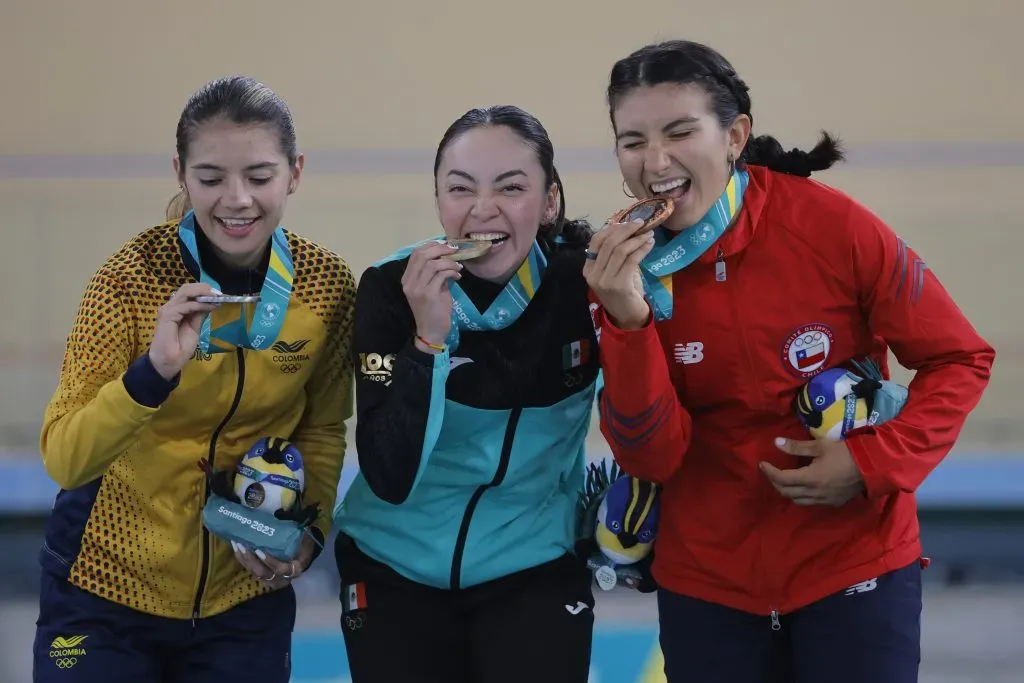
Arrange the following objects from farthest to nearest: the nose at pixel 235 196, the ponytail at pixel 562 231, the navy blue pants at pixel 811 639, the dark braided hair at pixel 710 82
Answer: the ponytail at pixel 562 231, the nose at pixel 235 196, the dark braided hair at pixel 710 82, the navy blue pants at pixel 811 639

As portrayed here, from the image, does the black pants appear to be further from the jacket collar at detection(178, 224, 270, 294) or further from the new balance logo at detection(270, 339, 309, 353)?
the jacket collar at detection(178, 224, 270, 294)

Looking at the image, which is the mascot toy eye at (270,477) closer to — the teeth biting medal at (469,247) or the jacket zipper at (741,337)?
the teeth biting medal at (469,247)

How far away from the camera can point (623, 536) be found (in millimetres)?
2246

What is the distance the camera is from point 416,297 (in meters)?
2.16

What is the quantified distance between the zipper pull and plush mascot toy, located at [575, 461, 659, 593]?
41 centimetres

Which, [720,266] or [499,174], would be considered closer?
[720,266]

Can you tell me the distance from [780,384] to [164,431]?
3.63ft

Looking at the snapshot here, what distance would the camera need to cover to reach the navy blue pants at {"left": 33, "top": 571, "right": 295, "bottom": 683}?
2215 millimetres

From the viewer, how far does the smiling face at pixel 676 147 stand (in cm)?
210

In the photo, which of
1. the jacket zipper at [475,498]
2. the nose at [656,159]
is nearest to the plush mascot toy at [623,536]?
the jacket zipper at [475,498]

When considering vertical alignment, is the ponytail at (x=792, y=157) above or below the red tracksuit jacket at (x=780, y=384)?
above

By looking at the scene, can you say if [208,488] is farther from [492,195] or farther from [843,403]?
[843,403]

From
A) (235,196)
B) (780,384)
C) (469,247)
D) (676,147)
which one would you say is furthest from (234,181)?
(780,384)

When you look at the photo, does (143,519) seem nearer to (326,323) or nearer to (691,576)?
(326,323)
